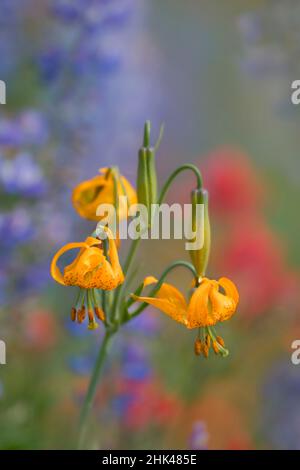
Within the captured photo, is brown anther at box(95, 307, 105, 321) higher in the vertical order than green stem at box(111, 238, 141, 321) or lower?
lower

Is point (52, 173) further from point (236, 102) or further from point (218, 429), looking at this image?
point (236, 102)

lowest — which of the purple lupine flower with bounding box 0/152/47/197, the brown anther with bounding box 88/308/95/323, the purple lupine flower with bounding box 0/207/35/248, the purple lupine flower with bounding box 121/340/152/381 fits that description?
the purple lupine flower with bounding box 121/340/152/381

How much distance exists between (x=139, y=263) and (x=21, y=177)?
438mm

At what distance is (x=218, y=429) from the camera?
7.04 feet

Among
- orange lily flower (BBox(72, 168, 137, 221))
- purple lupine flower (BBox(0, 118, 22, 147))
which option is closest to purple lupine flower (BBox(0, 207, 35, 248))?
purple lupine flower (BBox(0, 118, 22, 147))

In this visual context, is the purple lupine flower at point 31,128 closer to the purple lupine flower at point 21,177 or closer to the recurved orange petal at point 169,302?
the purple lupine flower at point 21,177

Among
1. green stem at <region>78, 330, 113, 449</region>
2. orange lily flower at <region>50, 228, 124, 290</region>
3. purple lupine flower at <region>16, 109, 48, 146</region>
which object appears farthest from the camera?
purple lupine flower at <region>16, 109, 48, 146</region>

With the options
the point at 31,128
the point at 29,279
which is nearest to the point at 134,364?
the point at 29,279

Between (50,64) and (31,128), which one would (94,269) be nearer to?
(31,128)

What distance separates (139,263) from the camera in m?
1.57

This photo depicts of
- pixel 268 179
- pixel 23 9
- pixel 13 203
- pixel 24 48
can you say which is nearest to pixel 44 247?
pixel 13 203

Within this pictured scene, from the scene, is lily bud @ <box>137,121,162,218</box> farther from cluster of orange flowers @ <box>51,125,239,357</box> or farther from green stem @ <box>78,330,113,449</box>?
green stem @ <box>78,330,113,449</box>

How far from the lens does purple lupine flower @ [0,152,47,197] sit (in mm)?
1873

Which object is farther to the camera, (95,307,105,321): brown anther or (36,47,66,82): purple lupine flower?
(36,47,66,82): purple lupine flower
